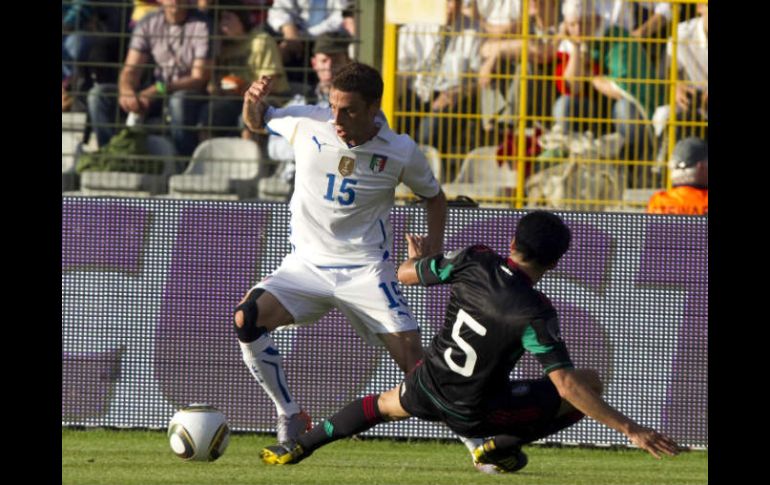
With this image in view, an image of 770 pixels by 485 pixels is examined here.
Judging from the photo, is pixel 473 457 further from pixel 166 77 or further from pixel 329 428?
pixel 166 77

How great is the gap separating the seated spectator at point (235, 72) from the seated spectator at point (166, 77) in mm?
121

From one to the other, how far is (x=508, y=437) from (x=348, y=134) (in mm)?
2052

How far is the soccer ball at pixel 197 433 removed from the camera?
8164 millimetres

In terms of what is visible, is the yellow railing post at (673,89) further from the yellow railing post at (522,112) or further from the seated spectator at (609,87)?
the yellow railing post at (522,112)

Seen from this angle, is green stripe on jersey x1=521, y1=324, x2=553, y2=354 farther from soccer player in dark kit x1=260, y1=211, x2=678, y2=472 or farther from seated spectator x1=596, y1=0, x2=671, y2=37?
seated spectator x1=596, y1=0, x2=671, y2=37

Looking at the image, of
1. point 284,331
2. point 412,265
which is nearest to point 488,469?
point 412,265

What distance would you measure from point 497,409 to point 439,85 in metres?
4.59

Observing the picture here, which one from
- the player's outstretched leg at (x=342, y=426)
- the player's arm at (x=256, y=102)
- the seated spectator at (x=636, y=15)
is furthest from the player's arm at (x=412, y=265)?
the seated spectator at (x=636, y=15)

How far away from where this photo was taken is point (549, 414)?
739 cm

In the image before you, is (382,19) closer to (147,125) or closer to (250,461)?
(147,125)

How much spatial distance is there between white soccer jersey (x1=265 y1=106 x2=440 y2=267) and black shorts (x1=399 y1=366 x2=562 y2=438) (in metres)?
1.38

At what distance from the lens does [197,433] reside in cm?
816

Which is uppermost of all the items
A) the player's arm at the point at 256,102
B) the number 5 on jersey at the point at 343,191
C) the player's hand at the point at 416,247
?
the player's arm at the point at 256,102

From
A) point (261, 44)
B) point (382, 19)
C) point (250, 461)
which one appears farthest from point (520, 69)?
point (250, 461)
